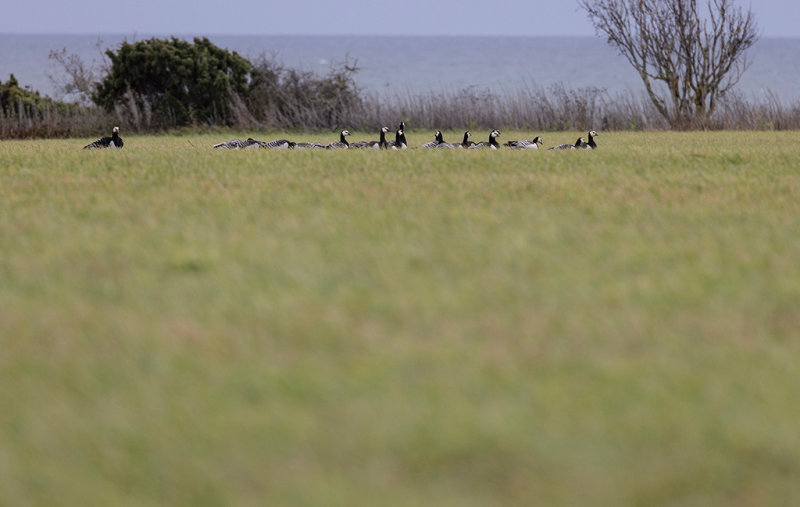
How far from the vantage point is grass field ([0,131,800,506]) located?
3172mm

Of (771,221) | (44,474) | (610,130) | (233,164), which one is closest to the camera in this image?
(44,474)

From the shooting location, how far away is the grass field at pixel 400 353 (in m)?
3.17

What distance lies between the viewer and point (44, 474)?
316 centimetres

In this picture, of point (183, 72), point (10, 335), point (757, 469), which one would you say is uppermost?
point (183, 72)

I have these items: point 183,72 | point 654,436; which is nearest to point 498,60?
point 183,72

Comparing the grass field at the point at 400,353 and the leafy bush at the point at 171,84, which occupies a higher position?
the leafy bush at the point at 171,84

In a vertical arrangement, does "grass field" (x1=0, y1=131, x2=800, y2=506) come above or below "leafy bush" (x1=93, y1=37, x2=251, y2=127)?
below

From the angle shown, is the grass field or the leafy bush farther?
the leafy bush

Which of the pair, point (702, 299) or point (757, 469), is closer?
point (757, 469)

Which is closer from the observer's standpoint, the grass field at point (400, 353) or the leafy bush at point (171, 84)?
the grass field at point (400, 353)

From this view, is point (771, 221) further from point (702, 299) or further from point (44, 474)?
point (44, 474)

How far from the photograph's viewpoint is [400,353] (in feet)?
13.8

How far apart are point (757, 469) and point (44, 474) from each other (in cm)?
238

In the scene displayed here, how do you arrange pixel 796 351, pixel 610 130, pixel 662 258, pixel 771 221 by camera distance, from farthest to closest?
1. pixel 610 130
2. pixel 771 221
3. pixel 662 258
4. pixel 796 351
